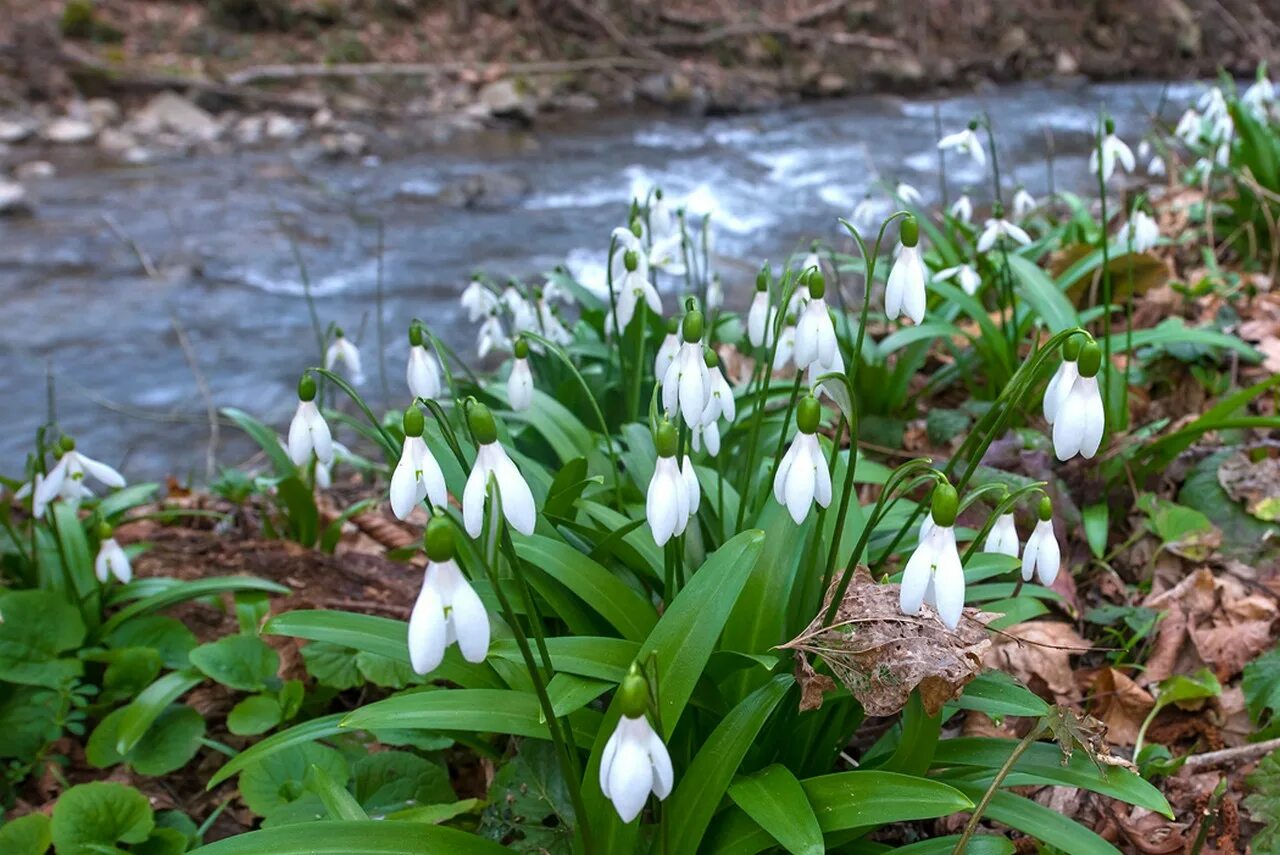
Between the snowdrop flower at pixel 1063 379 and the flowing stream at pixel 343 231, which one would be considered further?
the flowing stream at pixel 343 231

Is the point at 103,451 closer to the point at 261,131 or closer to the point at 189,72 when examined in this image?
the point at 261,131

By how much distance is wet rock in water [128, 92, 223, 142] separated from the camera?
11.2 metres

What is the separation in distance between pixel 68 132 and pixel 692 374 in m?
11.5

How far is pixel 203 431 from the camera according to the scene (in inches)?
211

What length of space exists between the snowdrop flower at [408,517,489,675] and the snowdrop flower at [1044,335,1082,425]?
884 millimetres

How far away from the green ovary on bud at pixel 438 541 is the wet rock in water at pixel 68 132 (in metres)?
11.6

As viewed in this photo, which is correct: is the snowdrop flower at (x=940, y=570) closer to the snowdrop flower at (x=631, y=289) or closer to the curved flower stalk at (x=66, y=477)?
the snowdrop flower at (x=631, y=289)

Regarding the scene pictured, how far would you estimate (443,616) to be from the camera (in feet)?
3.97

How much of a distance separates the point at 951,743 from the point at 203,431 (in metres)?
4.57

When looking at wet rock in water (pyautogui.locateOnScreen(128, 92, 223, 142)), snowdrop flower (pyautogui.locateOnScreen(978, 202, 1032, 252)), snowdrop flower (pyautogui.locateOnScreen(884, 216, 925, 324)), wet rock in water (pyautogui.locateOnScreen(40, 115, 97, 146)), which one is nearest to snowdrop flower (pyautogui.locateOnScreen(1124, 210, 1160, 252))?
snowdrop flower (pyautogui.locateOnScreen(978, 202, 1032, 252))

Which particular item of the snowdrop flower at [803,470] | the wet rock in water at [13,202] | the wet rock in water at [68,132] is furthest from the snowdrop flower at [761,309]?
the wet rock in water at [68,132]

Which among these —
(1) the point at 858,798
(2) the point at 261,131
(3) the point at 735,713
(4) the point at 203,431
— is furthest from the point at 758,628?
(2) the point at 261,131

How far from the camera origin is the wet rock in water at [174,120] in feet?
36.9

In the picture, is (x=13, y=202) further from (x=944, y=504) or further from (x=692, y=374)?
(x=944, y=504)
